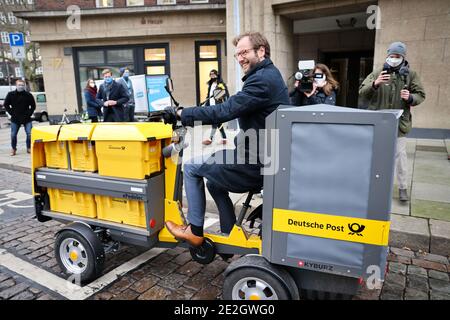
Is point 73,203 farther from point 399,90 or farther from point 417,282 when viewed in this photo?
point 399,90

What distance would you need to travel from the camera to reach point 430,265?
353 centimetres

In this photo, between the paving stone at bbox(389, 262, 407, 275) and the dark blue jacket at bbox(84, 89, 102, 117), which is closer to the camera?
the paving stone at bbox(389, 262, 407, 275)

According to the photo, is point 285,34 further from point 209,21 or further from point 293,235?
point 293,235

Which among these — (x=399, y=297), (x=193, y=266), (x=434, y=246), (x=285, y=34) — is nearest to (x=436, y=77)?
(x=285, y=34)

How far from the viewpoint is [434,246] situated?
3842 mm


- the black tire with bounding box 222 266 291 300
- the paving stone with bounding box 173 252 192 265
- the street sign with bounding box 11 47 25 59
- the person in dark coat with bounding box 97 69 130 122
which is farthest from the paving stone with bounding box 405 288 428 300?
the street sign with bounding box 11 47 25 59

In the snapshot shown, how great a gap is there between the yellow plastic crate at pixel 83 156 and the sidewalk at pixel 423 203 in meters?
1.97

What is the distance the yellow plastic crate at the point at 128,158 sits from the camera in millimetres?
3066

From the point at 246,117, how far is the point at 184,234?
1127 millimetres

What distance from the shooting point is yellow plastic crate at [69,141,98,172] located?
11.0 feet

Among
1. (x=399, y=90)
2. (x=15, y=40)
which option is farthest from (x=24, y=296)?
(x=15, y=40)

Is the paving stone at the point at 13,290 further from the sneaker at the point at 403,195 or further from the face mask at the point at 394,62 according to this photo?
the face mask at the point at 394,62

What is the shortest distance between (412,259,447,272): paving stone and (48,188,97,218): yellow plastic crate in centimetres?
325

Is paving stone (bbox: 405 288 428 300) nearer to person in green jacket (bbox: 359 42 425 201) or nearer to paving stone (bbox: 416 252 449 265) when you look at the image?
paving stone (bbox: 416 252 449 265)
